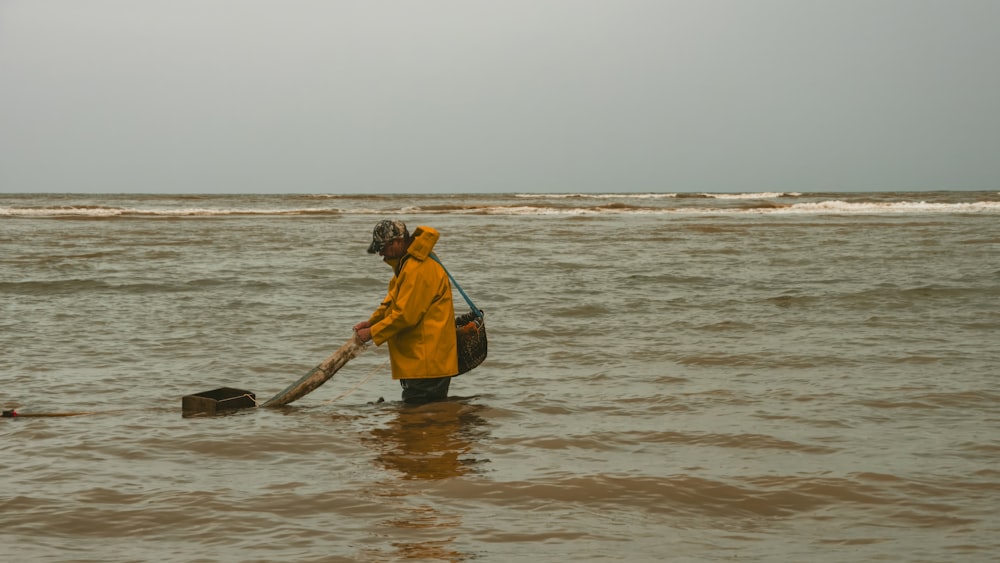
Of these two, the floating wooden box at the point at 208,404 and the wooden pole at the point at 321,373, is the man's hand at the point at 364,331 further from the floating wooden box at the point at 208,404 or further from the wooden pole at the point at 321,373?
the floating wooden box at the point at 208,404

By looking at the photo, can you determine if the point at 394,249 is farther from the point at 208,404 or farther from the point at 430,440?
the point at 208,404

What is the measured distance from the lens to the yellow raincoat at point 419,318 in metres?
6.36

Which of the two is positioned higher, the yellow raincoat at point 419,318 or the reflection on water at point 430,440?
the yellow raincoat at point 419,318

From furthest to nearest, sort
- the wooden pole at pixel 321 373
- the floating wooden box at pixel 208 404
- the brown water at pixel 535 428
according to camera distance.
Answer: the floating wooden box at pixel 208 404
the wooden pole at pixel 321 373
the brown water at pixel 535 428

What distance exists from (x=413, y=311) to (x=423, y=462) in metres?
1.17

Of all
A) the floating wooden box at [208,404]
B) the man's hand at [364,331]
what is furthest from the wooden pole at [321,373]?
the floating wooden box at [208,404]

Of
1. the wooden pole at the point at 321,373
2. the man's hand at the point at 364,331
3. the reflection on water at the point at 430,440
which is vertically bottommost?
the reflection on water at the point at 430,440

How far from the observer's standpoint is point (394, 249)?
647 cm

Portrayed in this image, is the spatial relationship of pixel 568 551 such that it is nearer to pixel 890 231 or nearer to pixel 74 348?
pixel 74 348

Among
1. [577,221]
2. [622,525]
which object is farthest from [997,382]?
[577,221]

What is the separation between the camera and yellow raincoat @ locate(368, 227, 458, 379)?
6355 mm

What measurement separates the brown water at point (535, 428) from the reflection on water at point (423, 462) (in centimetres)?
2

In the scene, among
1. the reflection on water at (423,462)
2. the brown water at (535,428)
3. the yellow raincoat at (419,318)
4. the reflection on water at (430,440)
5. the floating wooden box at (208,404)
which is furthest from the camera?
the floating wooden box at (208,404)

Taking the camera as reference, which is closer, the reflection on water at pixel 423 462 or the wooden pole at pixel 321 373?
the reflection on water at pixel 423 462
